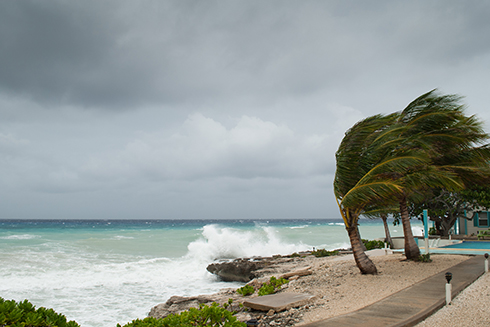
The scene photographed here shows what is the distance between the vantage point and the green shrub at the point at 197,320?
552cm

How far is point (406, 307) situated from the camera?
6.89m

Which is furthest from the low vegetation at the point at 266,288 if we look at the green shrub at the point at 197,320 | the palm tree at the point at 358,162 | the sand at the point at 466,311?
the sand at the point at 466,311

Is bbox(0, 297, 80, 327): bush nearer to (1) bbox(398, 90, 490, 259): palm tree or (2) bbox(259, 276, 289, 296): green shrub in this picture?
(2) bbox(259, 276, 289, 296): green shrub

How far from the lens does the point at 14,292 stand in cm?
1477

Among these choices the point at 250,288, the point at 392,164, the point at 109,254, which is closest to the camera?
the point at 392,164

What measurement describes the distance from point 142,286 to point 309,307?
34.9 ft

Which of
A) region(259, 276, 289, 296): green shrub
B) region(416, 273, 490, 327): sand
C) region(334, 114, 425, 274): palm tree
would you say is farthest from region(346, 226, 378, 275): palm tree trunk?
region(416, 273, 490, 327): sand

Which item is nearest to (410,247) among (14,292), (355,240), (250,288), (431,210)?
(355,240)

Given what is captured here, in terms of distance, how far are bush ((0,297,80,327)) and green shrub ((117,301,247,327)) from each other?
1.17m

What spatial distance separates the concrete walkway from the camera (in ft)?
19.7

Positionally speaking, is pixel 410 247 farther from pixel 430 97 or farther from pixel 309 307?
pixel 309 307

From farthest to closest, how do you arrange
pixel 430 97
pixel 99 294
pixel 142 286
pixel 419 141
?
pixel 142 286 → pixel 99 294 → pixel 430 97 → pixel 419 141

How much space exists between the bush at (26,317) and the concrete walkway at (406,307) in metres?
4.23

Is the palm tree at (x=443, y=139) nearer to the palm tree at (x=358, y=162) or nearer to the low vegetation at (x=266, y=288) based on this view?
the palm tree at (x=358, y=162)
